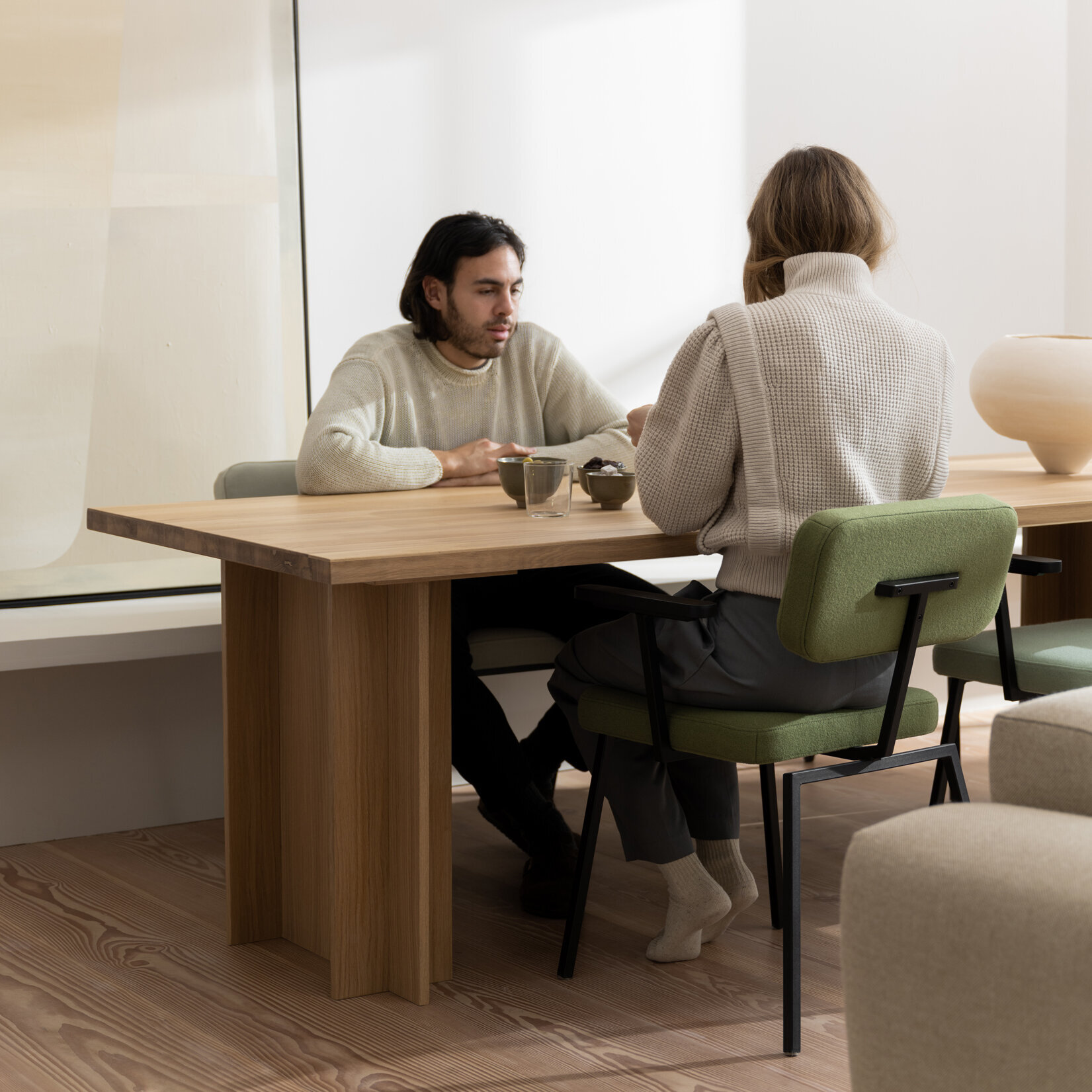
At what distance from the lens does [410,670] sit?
215cm

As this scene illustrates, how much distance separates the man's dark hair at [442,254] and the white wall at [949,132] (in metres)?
1.46

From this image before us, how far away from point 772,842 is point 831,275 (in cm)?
98

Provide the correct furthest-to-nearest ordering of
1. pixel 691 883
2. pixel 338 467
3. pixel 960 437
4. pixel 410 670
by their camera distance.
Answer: pixel 960 437
pixel 338 467
pixel 691 883
pixel 410 670

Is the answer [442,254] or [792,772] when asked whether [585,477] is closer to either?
[792,772]

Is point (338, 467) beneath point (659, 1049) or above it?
above

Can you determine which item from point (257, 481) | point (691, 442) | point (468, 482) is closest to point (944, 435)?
point (691, 442)

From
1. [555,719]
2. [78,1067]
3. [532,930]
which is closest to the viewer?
[78,1067]

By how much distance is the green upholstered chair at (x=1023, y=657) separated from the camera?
249 centimetres

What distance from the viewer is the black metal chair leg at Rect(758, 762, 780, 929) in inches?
98.9

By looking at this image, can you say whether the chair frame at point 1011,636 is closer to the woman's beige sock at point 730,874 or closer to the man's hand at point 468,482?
the woman's beige sock at point 730,874

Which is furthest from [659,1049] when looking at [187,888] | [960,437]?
[960,437]

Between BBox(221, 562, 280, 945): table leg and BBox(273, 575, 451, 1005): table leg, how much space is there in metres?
0.14

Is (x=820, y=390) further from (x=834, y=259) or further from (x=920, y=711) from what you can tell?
(x=920, y=711)

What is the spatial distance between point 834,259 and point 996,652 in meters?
0.82
